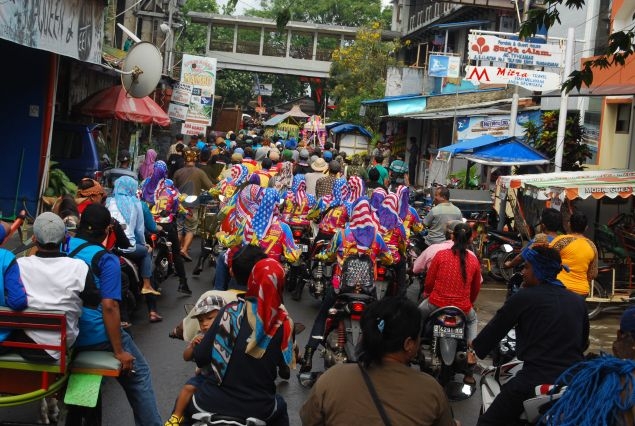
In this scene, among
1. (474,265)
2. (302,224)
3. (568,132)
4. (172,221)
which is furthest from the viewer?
(568,132)

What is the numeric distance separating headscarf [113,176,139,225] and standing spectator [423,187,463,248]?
15.3ft

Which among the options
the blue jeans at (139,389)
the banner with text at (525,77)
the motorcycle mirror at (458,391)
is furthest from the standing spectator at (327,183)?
the blue jeans at (139,389)

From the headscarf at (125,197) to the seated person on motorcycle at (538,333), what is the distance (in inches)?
223

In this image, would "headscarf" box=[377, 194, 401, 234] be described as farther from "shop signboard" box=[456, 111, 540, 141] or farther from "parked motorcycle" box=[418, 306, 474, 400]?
"shop signboard" box=[456, 111, 540, 141]

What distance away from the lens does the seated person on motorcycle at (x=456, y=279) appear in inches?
339

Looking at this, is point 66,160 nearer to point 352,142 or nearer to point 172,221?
point 172,221

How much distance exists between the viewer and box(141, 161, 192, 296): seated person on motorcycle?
1291 centimetres

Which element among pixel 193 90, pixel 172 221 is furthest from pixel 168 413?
pixel 193 90

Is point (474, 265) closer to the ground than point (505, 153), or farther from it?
closer to the ground

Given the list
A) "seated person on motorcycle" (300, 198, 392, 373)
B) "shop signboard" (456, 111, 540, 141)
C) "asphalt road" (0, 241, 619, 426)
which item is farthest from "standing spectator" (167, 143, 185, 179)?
"seated person on motorcycle" (300, 198, 392, 373)

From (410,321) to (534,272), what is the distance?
192cm

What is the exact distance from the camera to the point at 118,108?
2184 cm

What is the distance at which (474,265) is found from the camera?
8.73 m

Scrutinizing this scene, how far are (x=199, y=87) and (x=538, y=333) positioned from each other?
23991 mm
